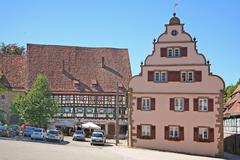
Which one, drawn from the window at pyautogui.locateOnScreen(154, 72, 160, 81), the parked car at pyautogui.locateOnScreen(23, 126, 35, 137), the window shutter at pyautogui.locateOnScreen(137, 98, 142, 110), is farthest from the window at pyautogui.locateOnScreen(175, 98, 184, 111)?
the parked car at pyautogui.locateOnScreen(23, 126, 35, 137)

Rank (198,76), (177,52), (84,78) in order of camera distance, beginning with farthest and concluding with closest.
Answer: (84,78) → (177,52) → (198,76)

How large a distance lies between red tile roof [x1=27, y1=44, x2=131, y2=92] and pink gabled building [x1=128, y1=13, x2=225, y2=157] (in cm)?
2405

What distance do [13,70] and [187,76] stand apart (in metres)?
36.7

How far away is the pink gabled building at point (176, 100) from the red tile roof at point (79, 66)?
24.1 metres

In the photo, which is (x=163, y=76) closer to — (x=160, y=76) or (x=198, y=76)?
(x=160, y=76)

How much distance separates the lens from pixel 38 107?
60531mm

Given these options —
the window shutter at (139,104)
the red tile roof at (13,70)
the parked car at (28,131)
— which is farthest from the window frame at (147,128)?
the red tile roof at (13,70)

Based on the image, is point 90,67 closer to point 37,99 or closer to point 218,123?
point 37,99

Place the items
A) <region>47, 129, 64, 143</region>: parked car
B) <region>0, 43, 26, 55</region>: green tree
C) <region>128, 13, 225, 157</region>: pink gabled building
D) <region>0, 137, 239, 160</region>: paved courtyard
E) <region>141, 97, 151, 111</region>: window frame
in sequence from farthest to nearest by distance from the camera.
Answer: <region>0, 43, 26, 55</region>: green tree → <region>47, 129, 64, 143</region>: parked car → <region>141, 97, 151, 111</region>: window frame → <region>128, 13, 225, 157</region>: pink gabled building → <region>0, 137, 239, 160</region>: paved courtyard

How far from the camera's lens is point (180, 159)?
34969mm

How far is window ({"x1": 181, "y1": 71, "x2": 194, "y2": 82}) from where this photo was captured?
44644 mm

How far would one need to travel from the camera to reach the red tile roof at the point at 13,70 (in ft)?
231

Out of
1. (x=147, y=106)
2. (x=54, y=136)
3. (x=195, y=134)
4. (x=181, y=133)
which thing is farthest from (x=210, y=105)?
(x=54, y=136)

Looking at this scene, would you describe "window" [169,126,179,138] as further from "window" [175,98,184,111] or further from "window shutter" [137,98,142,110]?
"window shutter" [137,98,142,110]
